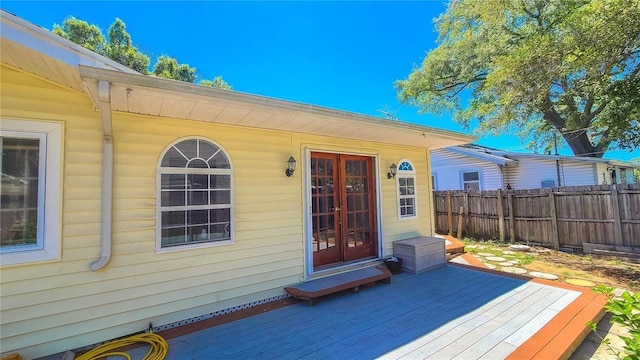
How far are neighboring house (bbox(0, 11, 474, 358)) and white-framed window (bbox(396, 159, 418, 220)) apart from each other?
1.21 meters

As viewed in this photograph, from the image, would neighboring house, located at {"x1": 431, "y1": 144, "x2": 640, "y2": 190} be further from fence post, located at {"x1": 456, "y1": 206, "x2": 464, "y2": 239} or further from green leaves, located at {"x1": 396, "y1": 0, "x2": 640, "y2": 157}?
fence post, located at {"x1": 456, "y1": 206, "x2": 464, "y2": 239}

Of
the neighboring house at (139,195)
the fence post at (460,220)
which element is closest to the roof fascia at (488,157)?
the fence post at (460,220)

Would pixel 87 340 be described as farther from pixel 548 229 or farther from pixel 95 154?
pixel 548 229

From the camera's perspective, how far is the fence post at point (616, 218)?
223 inches

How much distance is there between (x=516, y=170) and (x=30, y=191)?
12.7 metres

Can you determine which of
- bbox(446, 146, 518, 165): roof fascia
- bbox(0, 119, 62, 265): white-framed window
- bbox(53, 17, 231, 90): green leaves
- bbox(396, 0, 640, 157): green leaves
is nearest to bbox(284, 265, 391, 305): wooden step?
bbox(0, 119, 62, 265): white-framed window

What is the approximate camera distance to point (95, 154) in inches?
108

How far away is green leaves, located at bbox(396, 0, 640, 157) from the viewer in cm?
553

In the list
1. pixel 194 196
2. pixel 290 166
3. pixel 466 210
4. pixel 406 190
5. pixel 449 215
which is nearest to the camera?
pixel 194 196

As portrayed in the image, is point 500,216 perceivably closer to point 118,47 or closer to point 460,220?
point 460,220

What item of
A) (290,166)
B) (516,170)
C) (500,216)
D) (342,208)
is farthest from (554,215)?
(290,166)

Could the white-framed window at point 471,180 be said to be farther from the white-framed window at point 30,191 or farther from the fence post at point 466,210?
the white-framed window at point 30,191

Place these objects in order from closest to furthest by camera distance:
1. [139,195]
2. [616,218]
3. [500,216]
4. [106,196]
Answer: [106,196], [139,195], [616,218], [500,216]

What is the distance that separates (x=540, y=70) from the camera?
6.56 meters
